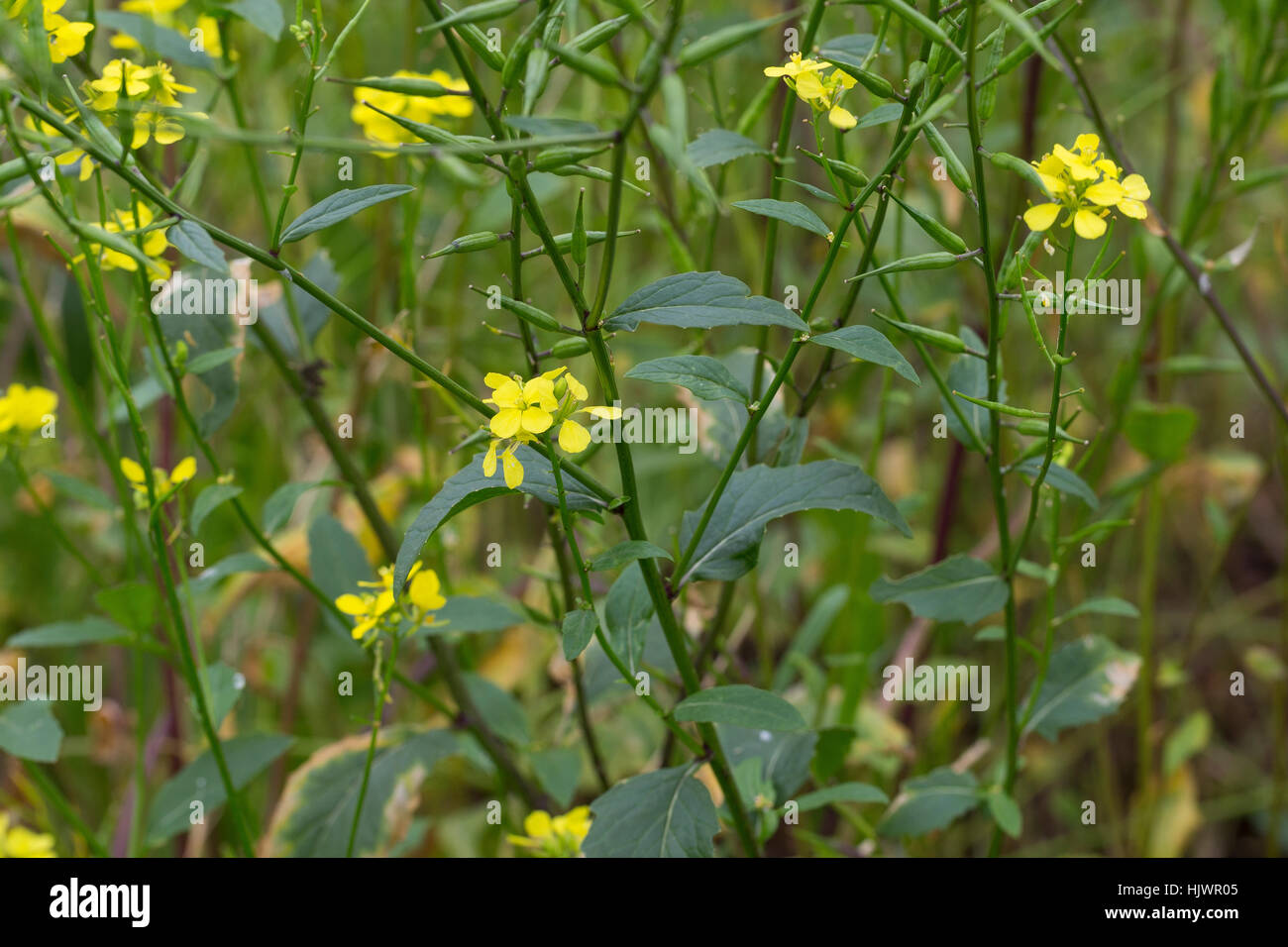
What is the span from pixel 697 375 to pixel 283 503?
0.54m

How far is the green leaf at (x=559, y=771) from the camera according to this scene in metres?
1.12

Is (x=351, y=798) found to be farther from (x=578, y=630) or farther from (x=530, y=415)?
(x=530, y=415)

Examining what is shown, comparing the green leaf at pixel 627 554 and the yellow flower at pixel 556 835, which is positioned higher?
the green leaf at pixel 627 554

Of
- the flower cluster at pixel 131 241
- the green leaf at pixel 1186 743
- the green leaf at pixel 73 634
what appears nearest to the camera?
the flower cluster at pixel 131 241

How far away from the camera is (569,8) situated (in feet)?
2.22

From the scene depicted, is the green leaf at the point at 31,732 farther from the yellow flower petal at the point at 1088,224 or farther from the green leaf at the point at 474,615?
the yellow flower petal at the point at 1088,224

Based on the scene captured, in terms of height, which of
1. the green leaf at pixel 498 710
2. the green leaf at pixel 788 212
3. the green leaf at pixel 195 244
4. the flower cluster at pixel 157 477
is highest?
the green leaf at pixel 788 212

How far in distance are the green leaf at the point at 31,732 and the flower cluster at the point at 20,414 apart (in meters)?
0.30

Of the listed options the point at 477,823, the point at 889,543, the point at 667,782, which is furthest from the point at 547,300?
the point at 667,782

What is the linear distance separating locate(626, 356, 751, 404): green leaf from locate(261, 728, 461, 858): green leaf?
598 millimetres

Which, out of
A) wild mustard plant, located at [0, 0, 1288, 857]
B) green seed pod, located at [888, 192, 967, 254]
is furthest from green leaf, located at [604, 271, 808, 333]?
green seed pod, located at [888, 192, 967, 254]

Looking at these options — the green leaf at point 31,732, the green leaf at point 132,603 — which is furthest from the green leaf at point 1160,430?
the green leaf at point 31,732

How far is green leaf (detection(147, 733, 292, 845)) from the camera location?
1145mm

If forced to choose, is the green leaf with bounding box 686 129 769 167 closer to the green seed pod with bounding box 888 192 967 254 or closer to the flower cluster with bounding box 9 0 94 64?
the green seed pod with bounding box 888 192 967 254
